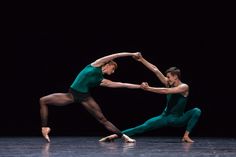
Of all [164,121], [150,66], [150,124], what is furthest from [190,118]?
[150,66]

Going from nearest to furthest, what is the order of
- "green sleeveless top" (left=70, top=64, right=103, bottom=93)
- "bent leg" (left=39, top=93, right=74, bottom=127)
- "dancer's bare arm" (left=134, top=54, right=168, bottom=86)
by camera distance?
"green sleeveless top" (left=70, top=64, right=103, bottom=93)
"bent leg" (left=39, top=93, right=74, bottom=127)
"dancer's bare arm" (left=134, top=54, right=168, bottom=86)

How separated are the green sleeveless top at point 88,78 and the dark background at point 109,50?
7.24 ft

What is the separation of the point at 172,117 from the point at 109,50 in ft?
7.28

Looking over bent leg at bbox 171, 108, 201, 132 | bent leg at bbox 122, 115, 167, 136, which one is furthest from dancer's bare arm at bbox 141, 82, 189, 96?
bent leg at bbox 122, 115, 167, 136

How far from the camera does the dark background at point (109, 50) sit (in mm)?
8305

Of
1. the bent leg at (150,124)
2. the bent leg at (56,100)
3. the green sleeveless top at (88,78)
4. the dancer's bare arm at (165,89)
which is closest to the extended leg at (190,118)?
the bent leg at (150,124)

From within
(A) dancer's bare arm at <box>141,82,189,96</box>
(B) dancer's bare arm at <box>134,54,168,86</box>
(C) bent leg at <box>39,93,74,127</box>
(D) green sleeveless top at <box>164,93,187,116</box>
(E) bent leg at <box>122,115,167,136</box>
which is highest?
(B) dancer's bare arm at <box>134,54,168,86</box>

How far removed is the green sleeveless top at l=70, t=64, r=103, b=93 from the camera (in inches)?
240

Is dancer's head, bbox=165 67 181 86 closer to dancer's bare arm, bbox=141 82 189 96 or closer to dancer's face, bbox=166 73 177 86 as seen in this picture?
dancer's face, bbox=166 73 177 86

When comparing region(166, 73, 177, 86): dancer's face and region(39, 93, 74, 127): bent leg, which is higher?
region(166, 73, 177, 86): dancer's face

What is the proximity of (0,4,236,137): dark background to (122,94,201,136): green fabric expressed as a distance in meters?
1.92

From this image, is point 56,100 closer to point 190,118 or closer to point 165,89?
point 165,89

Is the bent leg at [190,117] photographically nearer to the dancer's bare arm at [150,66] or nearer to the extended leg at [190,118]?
the extended leg at [190,118]

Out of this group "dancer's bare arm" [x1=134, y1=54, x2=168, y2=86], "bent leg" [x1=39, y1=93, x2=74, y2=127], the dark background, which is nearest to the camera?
"bent leg" [x1=39, y1=93, x2=74, y2=127]
